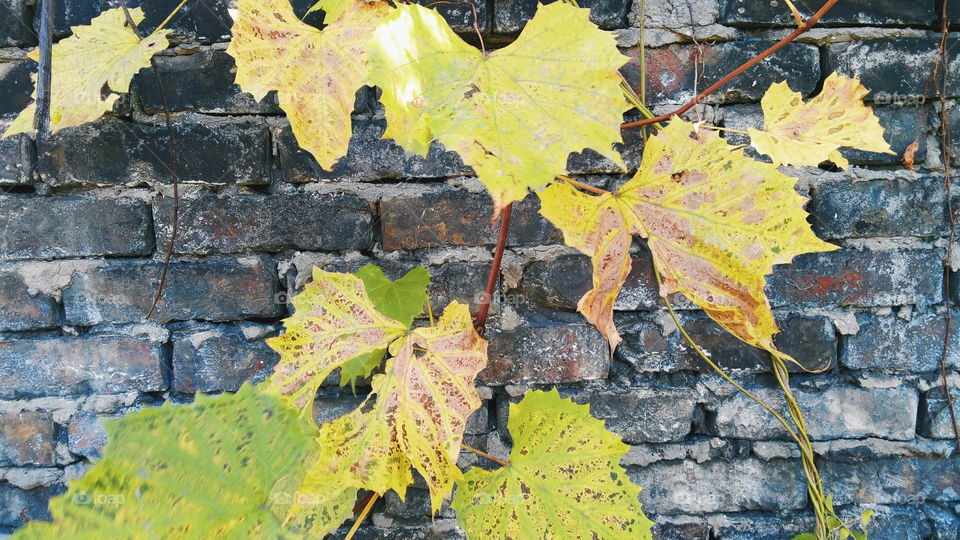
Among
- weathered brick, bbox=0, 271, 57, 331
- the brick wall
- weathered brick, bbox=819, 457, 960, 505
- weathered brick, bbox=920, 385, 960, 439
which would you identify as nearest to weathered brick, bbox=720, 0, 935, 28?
the brick wall

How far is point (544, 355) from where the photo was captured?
0.81 meters

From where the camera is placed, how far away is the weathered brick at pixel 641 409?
82 centimetres

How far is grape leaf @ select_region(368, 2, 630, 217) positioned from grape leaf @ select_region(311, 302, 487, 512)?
0.23 metres

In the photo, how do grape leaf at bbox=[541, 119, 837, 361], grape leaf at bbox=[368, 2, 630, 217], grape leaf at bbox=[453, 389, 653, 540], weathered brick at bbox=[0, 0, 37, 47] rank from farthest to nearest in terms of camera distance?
weathered brick at bbox=[0, 0, 37, 47], grape leaf at bbox=[453, 389, 653, 540], grape leaf at bbox=[541, 119, 837, 361], grape leaf at bbox=[368, 2, 630, 217]

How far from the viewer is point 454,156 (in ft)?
2.58

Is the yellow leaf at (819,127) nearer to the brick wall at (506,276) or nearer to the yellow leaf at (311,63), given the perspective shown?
the brick wall at (506,276)

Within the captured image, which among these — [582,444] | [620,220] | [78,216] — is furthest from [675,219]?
[78,216]

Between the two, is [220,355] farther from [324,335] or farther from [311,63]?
[311,63]

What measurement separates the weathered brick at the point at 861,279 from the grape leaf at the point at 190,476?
2.22 ft

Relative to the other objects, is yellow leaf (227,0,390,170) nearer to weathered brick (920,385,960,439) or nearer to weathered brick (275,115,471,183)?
weathered brick (275,115,471,183)

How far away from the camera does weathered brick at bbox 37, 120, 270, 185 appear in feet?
2.50

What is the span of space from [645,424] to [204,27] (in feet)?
2.74

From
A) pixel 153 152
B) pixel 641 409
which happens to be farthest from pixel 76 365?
pixel 641 409

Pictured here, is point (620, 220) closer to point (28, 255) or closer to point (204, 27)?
point (204, 27)
